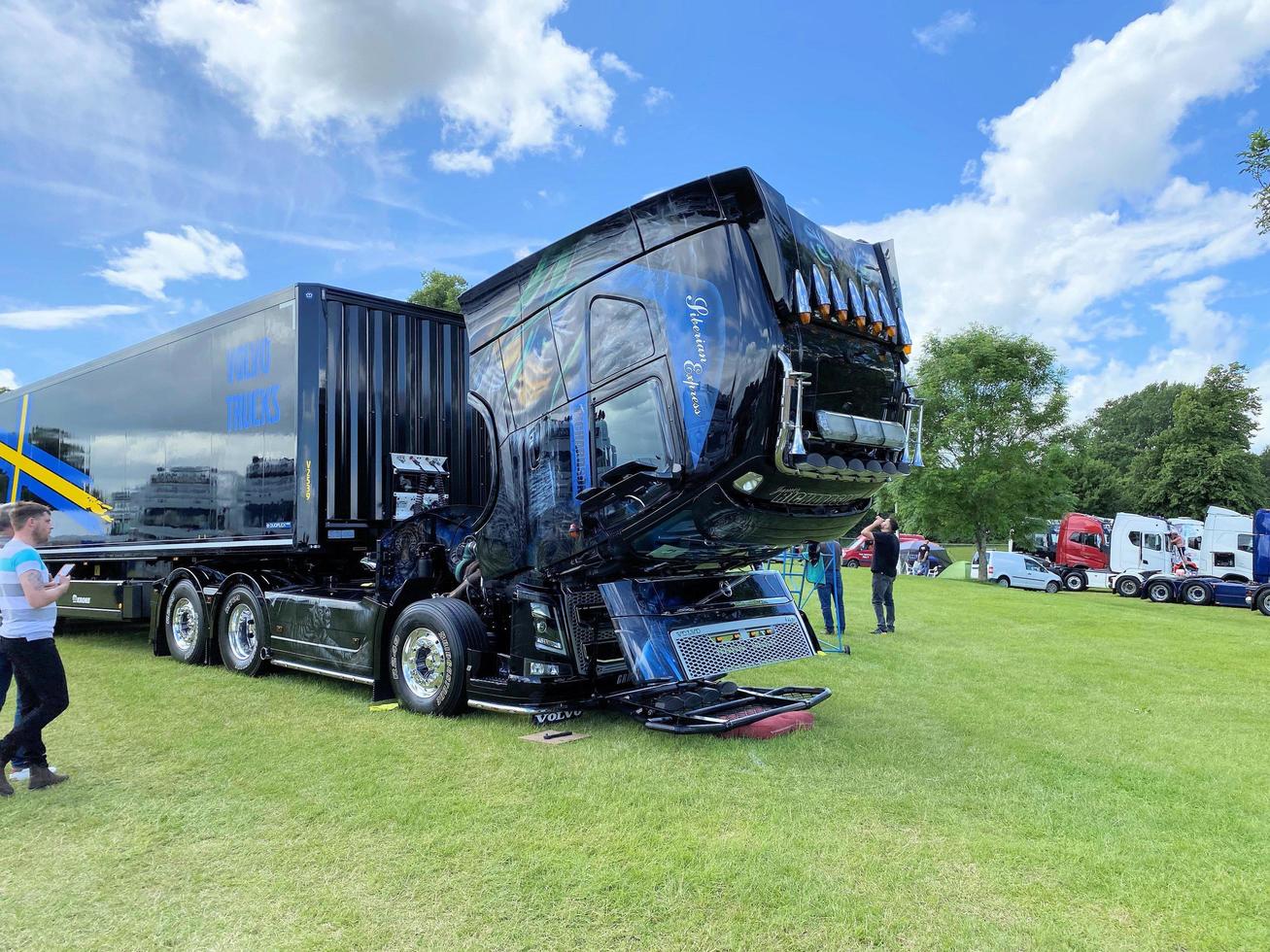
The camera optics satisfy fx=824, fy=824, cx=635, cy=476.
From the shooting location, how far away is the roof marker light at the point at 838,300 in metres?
5.25

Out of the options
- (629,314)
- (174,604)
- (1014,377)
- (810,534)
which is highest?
(1014,377)

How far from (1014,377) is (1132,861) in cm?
3212

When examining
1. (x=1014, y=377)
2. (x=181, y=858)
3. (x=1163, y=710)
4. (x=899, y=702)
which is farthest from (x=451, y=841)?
(x=1014, y=377)

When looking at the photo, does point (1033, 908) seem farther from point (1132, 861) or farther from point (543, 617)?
point (543, 617)

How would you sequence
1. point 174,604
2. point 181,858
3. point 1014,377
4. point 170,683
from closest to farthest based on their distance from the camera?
point 181,858 → point 170,683 → point 174,604 → point 1014,377

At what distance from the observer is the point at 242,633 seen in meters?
8.95

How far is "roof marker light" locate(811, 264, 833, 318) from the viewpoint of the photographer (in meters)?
5.11

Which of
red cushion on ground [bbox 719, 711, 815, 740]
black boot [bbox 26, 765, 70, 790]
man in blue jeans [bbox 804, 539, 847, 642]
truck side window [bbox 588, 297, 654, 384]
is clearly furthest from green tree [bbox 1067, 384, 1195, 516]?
black boot [bbox 26, 765, 70, 790]

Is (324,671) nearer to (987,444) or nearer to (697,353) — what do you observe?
(697,353)

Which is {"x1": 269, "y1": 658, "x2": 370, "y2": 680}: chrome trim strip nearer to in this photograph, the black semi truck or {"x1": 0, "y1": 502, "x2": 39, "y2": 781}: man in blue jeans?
the black semi truck

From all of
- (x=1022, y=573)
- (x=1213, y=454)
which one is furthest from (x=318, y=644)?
(x=1213, y=454)

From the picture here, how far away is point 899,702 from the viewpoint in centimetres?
753

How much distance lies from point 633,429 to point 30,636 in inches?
148

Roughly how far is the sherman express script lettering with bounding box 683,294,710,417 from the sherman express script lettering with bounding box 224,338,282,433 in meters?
4.70
